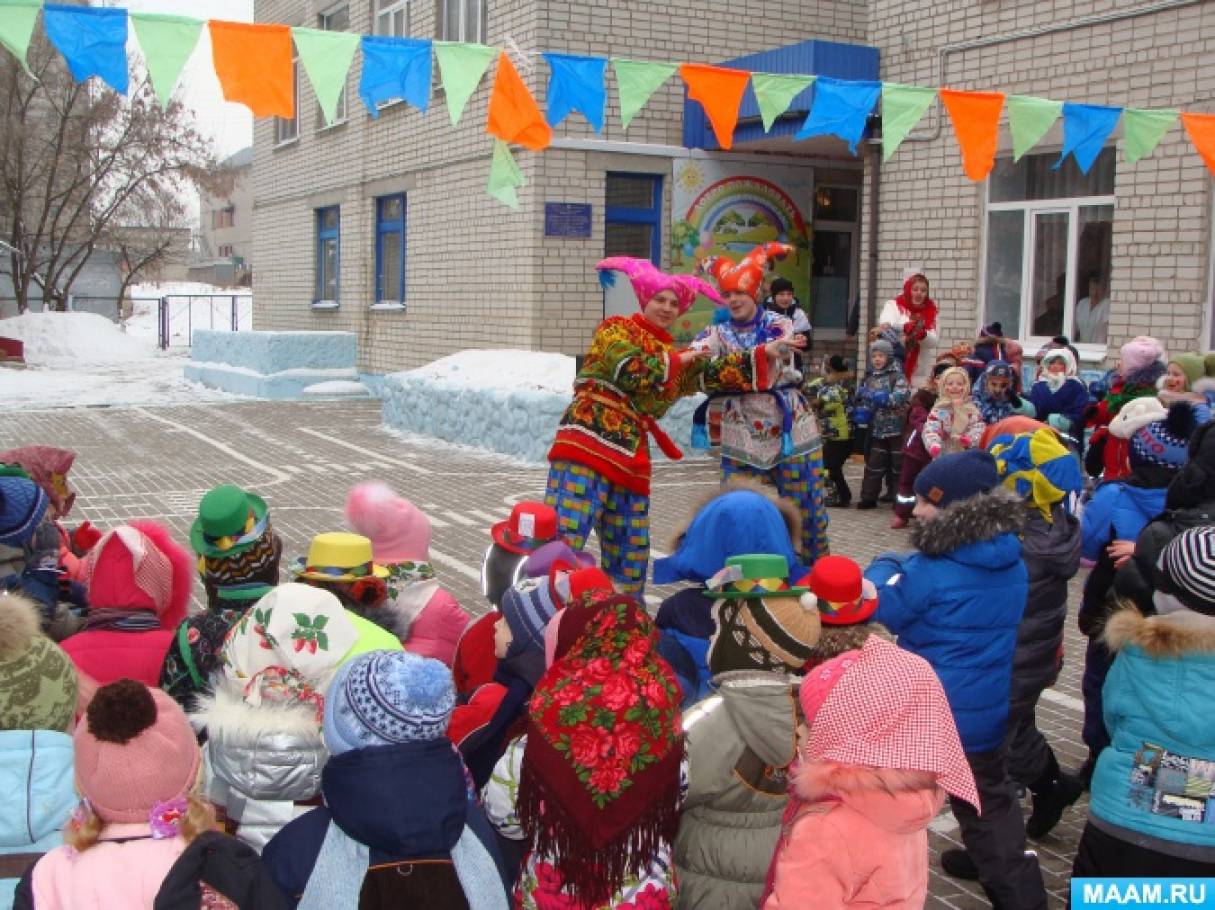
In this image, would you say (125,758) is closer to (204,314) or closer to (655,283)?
(655,283)

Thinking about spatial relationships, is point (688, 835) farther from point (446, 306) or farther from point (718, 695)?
point (446, 306)

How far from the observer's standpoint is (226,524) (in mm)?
3947

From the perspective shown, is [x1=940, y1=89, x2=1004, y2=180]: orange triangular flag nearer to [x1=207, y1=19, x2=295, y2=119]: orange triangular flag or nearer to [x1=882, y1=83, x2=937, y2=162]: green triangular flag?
[x1=882, y1=83, x2=937, y2=162]: green triangular flag

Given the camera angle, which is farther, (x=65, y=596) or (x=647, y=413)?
(x=647, y=413)

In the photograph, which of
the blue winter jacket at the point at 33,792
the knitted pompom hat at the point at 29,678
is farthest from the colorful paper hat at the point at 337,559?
the blue winter jacket at the point at 33,792

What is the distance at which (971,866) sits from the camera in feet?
13.5

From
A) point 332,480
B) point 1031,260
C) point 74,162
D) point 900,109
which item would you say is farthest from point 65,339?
point 900,109

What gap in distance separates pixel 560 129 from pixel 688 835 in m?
13.3

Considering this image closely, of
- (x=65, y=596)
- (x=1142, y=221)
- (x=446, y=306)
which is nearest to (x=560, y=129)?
(x=446, y=306)

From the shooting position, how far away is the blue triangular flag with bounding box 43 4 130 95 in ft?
20.3

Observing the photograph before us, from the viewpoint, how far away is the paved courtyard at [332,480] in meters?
6.07

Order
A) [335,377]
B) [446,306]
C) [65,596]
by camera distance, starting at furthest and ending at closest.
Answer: [335,377] < [446,306] < [65,596]

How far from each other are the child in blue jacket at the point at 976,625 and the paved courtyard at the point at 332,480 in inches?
17.1

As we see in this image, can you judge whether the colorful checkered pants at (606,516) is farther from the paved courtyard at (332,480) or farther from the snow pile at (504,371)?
the snow pile at (504,371)
